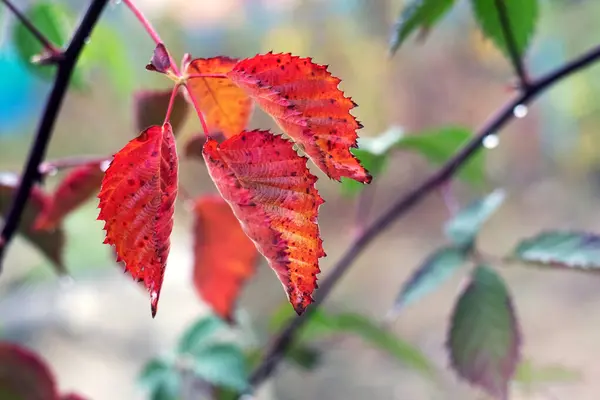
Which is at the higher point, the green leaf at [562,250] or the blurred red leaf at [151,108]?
the blurred red leaf at [151,108]

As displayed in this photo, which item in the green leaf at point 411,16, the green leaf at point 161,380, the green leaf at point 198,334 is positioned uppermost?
the green leaf at point 411,16

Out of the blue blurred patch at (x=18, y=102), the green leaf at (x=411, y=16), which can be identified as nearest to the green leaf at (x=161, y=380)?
the green leaf at (x=411, y=16)

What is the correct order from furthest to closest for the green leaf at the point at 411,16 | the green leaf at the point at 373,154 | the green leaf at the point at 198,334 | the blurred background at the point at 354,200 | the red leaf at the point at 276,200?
the blurred background at the point at 354,200 → the green leaf at the point at 198,334 → the green leaf at the point at 373,154 → the green leaf at the point at 411,16 → the red leaf at the point at 276,200

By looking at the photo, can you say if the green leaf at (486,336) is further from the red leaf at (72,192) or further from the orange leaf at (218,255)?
the red leaf at (72,192)

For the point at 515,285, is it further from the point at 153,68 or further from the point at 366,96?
the point at 153,68

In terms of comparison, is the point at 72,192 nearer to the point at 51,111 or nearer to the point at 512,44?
the point at 51,111

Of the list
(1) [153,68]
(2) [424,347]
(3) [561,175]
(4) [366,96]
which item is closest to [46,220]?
(1) [153,68]

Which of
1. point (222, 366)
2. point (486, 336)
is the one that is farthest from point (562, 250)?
point (222, 366)

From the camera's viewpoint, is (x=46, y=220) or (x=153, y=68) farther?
(x=46, y=220)
